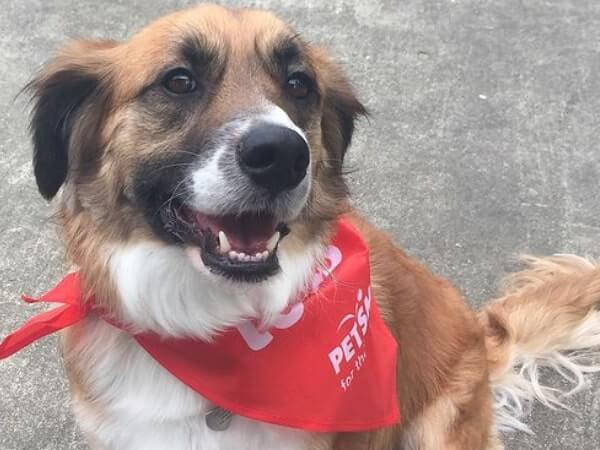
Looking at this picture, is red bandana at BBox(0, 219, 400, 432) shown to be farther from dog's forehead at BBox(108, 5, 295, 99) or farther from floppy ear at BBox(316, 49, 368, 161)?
dog's forehead at BBox(108, 5, 295, 99)

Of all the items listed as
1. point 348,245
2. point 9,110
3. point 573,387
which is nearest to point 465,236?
point 573,387

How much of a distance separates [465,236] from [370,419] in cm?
164

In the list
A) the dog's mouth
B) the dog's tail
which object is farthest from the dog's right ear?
the dog's tail

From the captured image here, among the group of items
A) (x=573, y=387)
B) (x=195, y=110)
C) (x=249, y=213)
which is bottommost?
(x=573, y=387)

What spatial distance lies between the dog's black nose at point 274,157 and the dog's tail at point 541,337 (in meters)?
1.66

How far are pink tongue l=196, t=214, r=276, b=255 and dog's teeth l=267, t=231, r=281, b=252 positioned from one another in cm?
1

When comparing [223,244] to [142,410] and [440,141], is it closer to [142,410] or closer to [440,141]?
[142,410]

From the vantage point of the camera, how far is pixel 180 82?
7.54 feet

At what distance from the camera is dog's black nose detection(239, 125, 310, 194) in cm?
201

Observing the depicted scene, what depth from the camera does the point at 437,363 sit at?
9.80 feet

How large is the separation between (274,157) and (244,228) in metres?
0.33

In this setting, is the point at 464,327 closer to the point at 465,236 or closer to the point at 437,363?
the point at 437,363

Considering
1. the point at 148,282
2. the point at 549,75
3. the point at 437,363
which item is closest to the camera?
the point at 148,282

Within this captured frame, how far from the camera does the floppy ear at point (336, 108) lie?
2.79 meters
